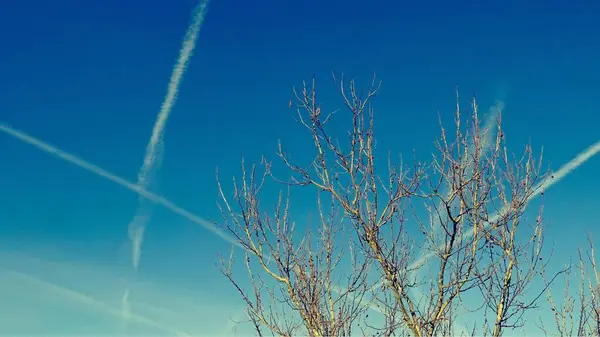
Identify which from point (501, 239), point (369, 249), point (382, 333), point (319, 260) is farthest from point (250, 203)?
point (501, 239)

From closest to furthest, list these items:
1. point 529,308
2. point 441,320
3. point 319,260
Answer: point 441,320
point 529,308
point 319,260

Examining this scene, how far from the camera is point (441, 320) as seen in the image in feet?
20.2

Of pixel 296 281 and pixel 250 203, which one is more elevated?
pixel 250 203

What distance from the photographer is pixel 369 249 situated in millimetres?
6488

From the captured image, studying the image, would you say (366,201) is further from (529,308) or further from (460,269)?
(529,308)

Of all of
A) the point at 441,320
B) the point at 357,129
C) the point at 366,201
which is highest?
the point at 357,129

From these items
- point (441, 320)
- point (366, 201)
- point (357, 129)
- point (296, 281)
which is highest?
point (357, 129)

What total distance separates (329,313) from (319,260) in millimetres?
591

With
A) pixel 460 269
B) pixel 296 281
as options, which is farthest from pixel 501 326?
pixel 296 281

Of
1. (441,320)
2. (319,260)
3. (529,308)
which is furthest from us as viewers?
(319,260)

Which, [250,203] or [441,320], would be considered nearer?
[441,320]

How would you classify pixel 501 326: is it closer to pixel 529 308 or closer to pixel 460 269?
pixel 529 308

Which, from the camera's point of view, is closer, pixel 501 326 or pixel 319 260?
pixel 501 326

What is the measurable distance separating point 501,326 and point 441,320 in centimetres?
90
